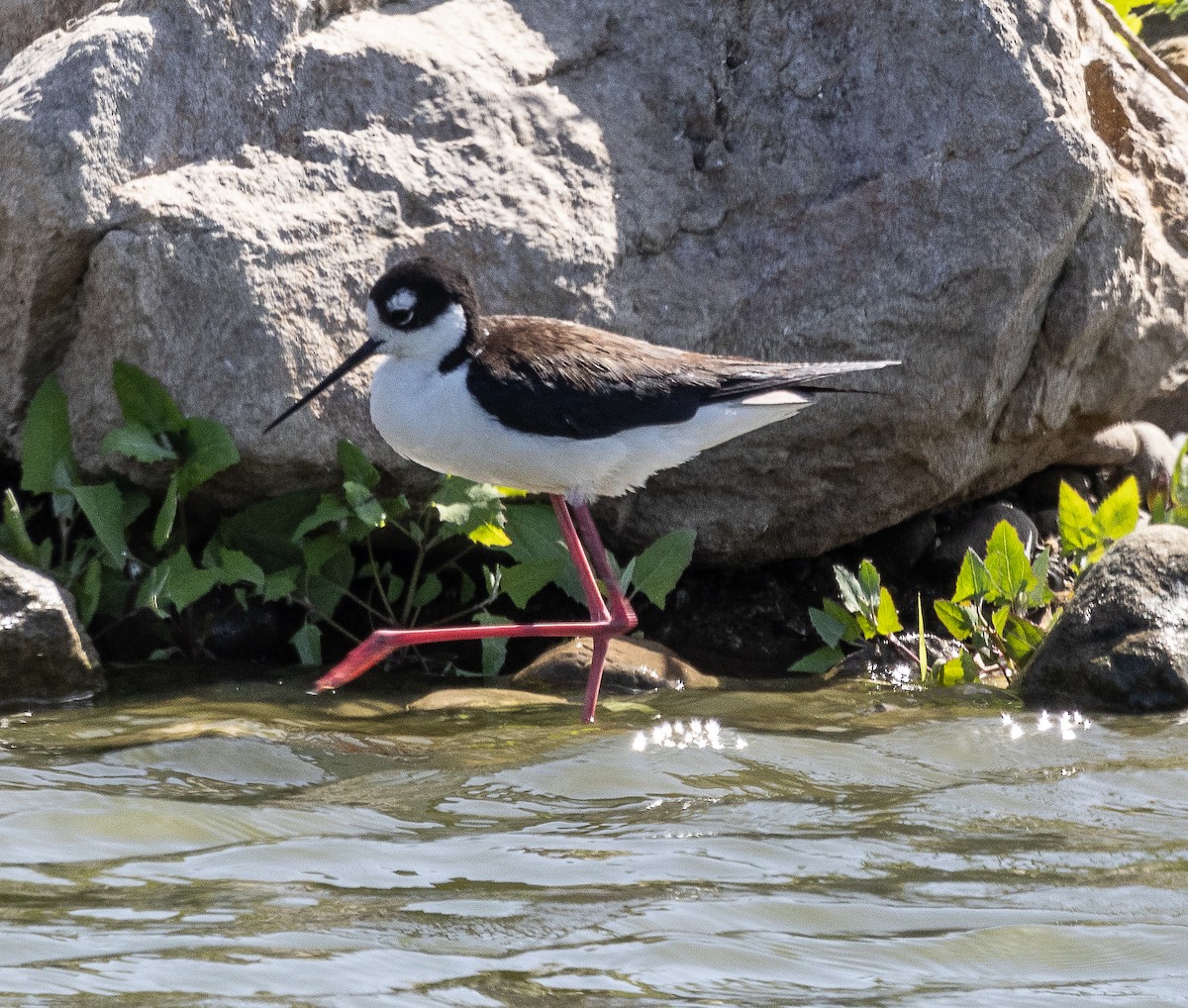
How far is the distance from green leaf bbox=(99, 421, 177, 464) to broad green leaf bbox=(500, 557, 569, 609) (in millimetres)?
1343

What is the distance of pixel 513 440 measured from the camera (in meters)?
5.77

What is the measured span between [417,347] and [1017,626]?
→ 2.61m

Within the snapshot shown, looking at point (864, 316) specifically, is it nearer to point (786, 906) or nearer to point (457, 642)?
point (457, 642)

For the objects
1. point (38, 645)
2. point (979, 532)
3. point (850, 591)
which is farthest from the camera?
point (979, 532)

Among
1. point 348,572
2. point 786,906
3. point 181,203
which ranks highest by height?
point 181,203

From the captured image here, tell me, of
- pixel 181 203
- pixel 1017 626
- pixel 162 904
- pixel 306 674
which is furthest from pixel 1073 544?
pixel 162 904

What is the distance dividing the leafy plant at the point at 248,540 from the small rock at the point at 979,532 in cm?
146

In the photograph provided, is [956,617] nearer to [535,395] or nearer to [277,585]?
[535,395]

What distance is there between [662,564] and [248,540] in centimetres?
164

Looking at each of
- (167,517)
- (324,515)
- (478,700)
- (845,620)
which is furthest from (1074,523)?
(167,517)

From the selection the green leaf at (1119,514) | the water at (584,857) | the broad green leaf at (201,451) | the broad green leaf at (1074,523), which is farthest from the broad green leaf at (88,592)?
the green leaf at (1119,514)

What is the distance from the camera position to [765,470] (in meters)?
6.91

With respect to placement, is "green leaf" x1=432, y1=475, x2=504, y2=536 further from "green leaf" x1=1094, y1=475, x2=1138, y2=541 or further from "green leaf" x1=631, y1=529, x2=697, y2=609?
"green leaf" x1=1094, y1=475, x2=1138, y2=541

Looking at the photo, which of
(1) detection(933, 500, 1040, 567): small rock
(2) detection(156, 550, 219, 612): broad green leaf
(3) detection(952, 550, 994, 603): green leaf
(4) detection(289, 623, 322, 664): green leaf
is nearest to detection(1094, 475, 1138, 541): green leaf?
(1) detection(933, 500, 1040, 567): small rock
